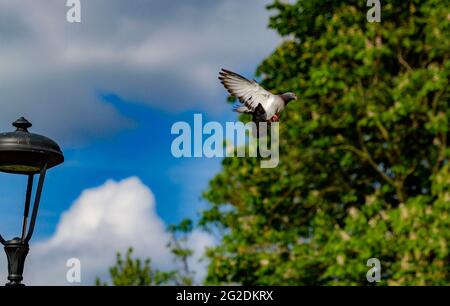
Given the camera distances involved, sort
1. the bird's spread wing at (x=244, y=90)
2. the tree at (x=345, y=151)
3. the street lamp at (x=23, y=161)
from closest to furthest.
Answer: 1. the bird's spread wing at (x=244, y=90)
2. the street lamp at (x=23, y=161)
3. the tree at (x=345, y=151)

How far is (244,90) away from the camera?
17.9 feet

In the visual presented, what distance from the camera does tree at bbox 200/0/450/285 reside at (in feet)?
76.7

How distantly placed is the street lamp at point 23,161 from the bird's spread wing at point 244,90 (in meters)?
4.09

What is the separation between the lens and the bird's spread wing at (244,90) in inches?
210

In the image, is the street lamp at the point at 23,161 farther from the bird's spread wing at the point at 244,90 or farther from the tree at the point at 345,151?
the tree at the point at 345,151

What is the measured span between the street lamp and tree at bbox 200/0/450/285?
1432 cm

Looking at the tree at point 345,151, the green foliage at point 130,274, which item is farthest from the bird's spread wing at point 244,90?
the green foliage at point 130,274

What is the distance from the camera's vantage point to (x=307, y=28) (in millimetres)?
26578
